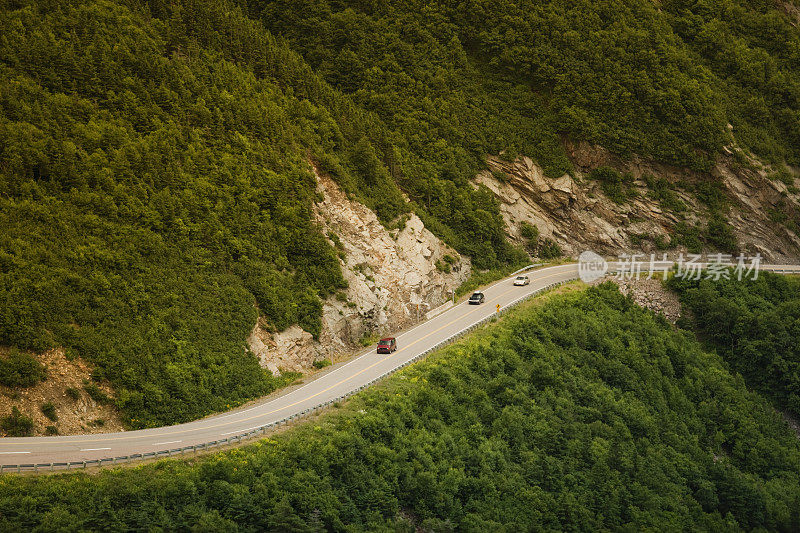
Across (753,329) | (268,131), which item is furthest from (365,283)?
(753,329)

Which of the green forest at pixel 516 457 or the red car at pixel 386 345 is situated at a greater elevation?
the green forest at pixel 516 457

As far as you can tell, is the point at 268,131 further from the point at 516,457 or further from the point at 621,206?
the point at 621,206

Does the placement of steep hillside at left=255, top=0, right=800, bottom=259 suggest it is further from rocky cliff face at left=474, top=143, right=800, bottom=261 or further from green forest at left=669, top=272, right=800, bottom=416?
green forest at left=669, top=272, right=800, bottom=416

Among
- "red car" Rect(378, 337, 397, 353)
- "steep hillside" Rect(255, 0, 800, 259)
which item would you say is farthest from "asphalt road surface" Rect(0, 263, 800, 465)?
"steep hillside" Rect(255, 0, 800, 259)

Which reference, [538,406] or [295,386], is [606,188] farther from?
[295,386]

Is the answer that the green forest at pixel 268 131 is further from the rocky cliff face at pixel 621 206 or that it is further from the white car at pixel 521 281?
the white car at pixel 521 281

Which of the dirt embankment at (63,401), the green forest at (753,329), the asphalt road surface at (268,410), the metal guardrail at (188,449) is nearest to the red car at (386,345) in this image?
the asphalt road surface at (268,410)
